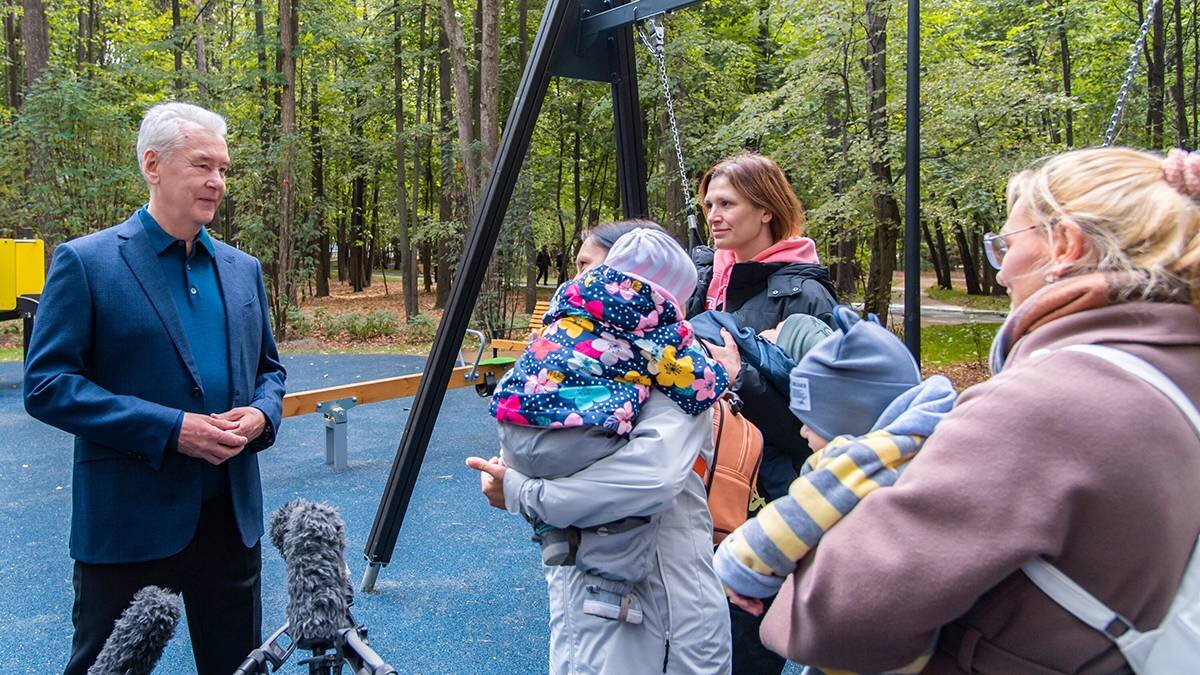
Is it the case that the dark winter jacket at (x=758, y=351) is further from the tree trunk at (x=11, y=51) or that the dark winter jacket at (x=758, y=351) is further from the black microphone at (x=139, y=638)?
the tree trunk at (x=11, y=51)

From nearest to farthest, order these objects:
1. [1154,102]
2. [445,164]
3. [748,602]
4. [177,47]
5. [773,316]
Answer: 1. [748,602]
2. [773,316]
3. [1154,102]
4. [445,164]
5. [177,47]

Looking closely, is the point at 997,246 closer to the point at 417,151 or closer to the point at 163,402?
the point at 163,402

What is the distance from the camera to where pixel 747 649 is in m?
2.18

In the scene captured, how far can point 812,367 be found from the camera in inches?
49.2

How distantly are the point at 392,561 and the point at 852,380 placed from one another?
135 inches

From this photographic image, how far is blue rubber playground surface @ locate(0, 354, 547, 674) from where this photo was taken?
3277 mm

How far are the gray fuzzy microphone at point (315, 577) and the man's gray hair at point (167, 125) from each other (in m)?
1.25

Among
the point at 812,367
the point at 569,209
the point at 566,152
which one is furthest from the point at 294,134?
the point at 812,367

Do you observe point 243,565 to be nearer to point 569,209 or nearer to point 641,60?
point 641,60

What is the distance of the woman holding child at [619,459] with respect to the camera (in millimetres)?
1667

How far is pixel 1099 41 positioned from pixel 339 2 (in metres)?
14.9

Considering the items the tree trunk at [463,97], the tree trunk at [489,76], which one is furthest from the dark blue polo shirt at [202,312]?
the tree trunk at [463,97]

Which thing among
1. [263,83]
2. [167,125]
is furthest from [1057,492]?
[263,83]

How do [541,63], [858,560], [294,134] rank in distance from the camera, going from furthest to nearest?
[294,134]
[541,63]
[858,560]
